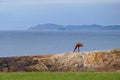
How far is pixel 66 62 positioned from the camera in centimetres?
2280

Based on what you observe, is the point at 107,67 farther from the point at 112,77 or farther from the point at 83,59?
the point at 112,77

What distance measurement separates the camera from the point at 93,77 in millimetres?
18297

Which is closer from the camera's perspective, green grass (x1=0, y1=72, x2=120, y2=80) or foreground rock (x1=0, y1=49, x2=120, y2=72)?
green grass (x1=0, y1=72, x2=120, y2=80)

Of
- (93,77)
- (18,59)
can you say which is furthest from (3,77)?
(18,59)

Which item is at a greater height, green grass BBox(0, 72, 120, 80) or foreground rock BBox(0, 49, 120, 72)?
foreground rock BBox(0, 49, 120, 72)

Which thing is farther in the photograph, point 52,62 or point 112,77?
point 52,62

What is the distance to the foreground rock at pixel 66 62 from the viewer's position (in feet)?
74.2

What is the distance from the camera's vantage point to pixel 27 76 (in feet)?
60.8

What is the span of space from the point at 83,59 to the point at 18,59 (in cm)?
Answer: 317

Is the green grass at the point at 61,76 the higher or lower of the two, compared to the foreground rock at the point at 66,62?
lower

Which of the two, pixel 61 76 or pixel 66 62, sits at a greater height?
pixel 66 62

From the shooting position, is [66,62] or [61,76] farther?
[66,62]

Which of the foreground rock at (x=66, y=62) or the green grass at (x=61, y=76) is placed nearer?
the green grass at (x=61, y=76)

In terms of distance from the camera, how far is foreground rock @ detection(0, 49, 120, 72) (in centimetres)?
2261
